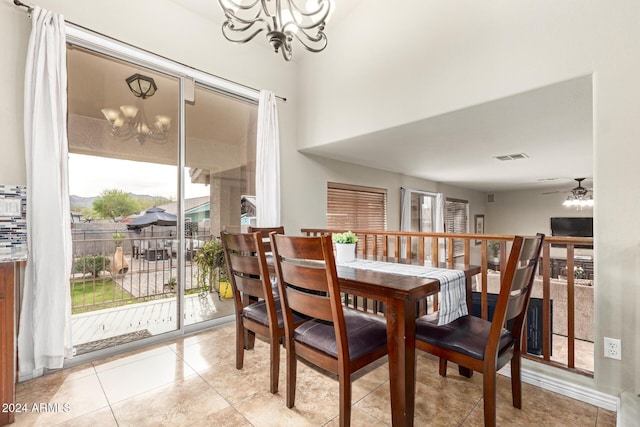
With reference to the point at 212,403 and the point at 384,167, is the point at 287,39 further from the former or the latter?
the point at 384,167

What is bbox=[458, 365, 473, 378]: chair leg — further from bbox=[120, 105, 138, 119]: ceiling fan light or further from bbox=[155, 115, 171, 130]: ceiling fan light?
bbox=[120, 105, 138, 119]: ceiling fan light

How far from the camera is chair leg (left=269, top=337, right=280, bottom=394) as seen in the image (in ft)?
5.91

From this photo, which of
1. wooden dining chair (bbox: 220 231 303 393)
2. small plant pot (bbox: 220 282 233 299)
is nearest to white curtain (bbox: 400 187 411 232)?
small plant pot (bbox: 220 282 233 299)

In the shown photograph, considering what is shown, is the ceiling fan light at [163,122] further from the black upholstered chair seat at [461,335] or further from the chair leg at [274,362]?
the black upholstered chair seat at [461,335]

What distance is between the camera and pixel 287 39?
6.31 feet

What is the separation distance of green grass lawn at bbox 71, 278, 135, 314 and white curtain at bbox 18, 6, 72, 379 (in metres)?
0.32

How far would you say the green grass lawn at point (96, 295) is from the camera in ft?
8.18

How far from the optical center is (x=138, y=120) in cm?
276

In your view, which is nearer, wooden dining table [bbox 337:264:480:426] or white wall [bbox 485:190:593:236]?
wooden dining table [bbox 337:264:480:426]

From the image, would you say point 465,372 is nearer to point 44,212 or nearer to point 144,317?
point 144,317

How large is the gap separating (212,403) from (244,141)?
2683 millimetres

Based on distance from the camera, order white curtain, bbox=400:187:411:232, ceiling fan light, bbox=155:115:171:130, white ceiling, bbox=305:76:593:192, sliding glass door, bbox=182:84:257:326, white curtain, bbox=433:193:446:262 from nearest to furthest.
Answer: white ceiling, bbox=305:76:593:192 < ceiling fan light, bbox=155:115:171:130 < sliding glass door, bbox=182:84:257:326 < white curtain, bbox=400:187:411:232 < white curtain, bbox=433:193:446:262

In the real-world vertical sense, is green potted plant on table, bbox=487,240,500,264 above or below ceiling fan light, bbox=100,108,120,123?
below

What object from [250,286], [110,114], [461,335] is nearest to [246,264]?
[250,286]
